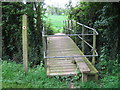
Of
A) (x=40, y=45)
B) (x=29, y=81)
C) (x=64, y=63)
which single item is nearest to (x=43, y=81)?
(x=29, y=81)

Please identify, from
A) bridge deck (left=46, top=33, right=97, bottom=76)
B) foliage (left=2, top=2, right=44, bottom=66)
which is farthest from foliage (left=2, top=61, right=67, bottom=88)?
foliage (left=2, top=2, right=44, bottom=66)

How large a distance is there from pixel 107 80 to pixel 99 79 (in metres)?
0.33

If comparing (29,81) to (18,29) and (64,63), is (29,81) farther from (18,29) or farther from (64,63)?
(18,29)

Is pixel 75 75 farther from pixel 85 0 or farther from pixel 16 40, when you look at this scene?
pixel 16 40

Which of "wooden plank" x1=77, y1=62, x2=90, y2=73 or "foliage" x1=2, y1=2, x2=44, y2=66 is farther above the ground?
"foliage" x1=2, y1=2, x2=44, y2=66

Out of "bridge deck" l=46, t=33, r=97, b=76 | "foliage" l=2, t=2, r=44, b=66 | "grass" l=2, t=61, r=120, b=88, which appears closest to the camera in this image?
"grass" l=2, t=61, r=120, b=88

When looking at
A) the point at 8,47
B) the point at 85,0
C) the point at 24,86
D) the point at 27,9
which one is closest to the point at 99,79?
the point at 24,86

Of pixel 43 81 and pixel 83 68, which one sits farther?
pixel 83 68

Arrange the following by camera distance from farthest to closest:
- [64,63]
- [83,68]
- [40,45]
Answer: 1. [40,45]
2. [64,63]
3. [83,68]

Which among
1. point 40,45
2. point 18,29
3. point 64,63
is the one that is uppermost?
point 18,29

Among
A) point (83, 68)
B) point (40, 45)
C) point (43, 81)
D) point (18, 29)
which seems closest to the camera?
point (43, 81)

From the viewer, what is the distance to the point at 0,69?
16.0 ft

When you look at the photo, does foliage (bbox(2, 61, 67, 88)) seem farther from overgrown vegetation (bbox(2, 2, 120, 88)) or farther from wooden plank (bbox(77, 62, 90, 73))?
wooden plank (bbox(77, 62, 90, 73))

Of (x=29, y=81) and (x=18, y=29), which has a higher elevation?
(x=18, y=29)
